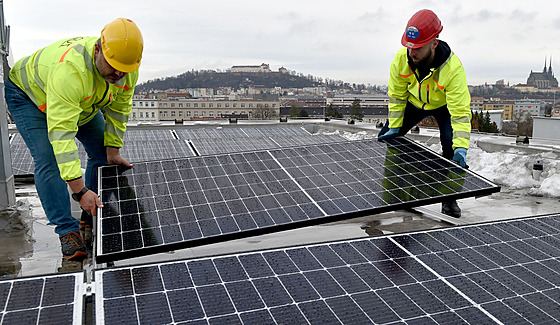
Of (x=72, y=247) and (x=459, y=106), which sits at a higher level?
(x=459, y=106)

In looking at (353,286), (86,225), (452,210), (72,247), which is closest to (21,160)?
(86,225)

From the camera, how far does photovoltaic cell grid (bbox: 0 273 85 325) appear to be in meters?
2.75

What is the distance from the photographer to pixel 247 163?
21.2 ft

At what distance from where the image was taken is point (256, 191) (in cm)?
558

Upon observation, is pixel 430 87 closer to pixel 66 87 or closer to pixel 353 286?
pixel 353 286

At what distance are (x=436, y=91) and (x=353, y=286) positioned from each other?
4.77 metres

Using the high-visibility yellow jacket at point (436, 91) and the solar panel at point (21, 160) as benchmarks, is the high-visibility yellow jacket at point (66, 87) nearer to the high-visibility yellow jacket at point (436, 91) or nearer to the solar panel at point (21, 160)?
the high-visibility yellow jacket at point (436, 91)

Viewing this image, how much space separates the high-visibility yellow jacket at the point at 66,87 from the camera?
4730mm

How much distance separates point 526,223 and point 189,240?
353 centimetres

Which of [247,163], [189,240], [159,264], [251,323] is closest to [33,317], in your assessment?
[159,264]

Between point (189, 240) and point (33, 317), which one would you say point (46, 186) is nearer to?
point (189, 240)

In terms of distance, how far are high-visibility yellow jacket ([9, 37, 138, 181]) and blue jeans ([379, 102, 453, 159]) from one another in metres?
4.76

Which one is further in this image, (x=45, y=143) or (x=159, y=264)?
(x=45, y=143)

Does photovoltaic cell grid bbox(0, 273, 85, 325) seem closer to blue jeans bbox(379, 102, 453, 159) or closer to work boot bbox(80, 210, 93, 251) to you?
work boot bbox(80, 210, 93, 251)
